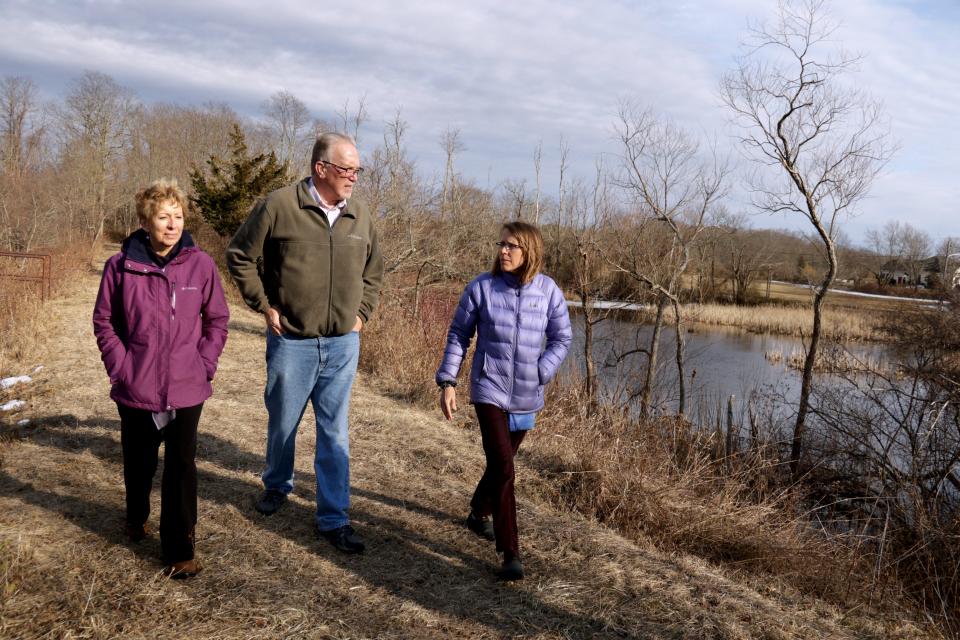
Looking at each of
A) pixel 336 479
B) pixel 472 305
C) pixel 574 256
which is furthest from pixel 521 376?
pixel 574 256

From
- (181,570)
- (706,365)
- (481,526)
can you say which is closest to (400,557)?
(481,526)

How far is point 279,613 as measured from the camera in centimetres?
279

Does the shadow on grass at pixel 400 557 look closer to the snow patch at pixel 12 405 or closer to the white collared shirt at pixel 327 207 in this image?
the snow patch at pixel 12 405

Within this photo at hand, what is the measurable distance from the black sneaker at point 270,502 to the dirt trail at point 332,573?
0.06 m

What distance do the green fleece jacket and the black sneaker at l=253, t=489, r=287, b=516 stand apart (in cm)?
112

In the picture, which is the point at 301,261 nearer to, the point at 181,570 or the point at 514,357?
the point at 514,357

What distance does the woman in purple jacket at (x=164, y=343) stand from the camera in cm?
286

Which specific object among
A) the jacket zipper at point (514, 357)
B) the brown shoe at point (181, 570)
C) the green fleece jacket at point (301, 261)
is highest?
the green fleece jacket at point (301, 261)

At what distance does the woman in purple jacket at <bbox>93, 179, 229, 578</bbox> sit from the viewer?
9.38 ft

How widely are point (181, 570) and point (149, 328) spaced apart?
43.5 inches

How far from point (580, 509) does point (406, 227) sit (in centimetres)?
1048

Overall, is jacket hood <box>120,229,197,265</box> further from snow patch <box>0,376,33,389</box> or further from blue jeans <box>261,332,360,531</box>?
snow patch <box>0,376,33,389</box>

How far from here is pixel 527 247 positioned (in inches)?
131

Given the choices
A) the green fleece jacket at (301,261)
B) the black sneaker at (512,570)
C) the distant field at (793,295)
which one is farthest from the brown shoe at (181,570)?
the distant field at (793,295)
